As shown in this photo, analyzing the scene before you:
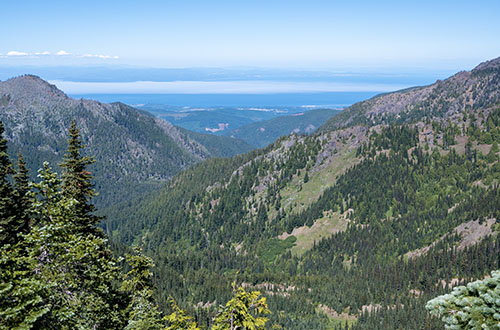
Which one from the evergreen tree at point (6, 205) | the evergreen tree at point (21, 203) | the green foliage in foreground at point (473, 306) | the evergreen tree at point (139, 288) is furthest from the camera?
the evergreen tree at point (21, 203)

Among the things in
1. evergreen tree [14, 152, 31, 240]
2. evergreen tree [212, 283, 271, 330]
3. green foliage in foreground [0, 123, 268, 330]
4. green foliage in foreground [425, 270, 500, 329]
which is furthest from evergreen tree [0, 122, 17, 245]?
green foliage in foreground [425, 270, 500, 329]

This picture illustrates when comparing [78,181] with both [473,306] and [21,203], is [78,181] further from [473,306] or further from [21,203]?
[473,306]

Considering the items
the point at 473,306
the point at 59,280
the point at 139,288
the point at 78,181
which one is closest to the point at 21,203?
the point at 78,181

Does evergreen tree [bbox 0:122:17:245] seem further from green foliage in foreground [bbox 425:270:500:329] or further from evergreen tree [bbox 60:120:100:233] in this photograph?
green foliage in foreground [bbox 425:270:500:329]

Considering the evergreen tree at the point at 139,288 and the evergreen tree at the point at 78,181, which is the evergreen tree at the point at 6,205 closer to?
the evergreen tree at the point at 78,181

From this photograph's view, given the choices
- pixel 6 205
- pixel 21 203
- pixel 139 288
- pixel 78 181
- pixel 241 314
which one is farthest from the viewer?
pixel 21 203

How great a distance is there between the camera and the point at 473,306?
13766 mm

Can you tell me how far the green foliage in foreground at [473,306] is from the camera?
1324cm

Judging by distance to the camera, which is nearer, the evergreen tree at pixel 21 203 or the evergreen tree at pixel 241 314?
the evergreen tree at pixel 241 314

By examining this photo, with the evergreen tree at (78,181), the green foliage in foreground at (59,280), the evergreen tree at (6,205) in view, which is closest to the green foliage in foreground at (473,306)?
the green foliage in foreground at (59,280)

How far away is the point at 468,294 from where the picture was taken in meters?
14.8

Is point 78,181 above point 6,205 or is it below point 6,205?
above

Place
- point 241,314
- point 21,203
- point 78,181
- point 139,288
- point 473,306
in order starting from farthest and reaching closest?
1. point 21,203
2. point 78,181
3. point 139,288
4. point 241,314
5. point 473,306

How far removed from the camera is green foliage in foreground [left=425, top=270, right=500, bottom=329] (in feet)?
43.4
